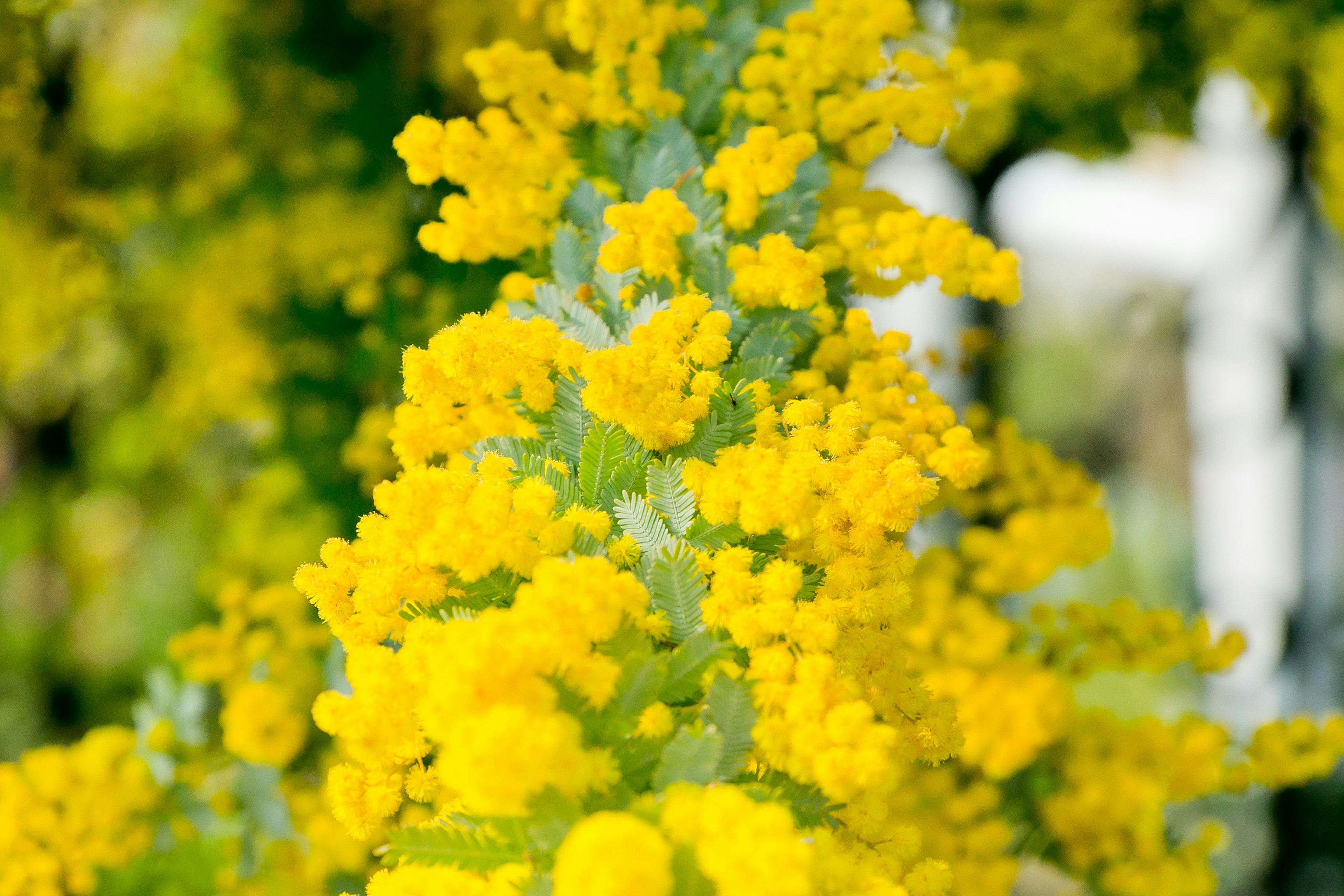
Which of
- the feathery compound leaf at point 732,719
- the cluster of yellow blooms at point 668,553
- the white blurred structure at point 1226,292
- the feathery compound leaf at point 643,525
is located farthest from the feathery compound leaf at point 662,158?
the white blurred structure at point 1226,292

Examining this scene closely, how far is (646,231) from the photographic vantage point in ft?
1.83

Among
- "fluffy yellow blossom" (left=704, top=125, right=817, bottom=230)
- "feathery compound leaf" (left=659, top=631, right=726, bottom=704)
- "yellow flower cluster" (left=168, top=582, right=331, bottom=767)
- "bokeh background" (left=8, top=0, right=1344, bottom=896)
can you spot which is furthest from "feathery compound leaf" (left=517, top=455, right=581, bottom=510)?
"yellow flower cluster" (left=168, top=582, right=331, bottom=767)

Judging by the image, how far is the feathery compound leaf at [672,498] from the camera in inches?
19.3

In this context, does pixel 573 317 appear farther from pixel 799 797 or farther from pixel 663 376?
pixel 799 797

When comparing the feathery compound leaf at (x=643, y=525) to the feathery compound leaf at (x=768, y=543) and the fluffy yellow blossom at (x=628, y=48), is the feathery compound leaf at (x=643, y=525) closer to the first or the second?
the feathery compound leaf at (x=768, y=543)

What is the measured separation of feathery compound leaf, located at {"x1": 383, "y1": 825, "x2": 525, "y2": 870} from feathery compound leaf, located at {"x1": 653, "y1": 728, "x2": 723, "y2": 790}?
73mm

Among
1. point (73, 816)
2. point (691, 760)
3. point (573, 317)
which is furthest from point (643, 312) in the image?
point (73, 816)

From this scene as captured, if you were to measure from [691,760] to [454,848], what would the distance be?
12 cm

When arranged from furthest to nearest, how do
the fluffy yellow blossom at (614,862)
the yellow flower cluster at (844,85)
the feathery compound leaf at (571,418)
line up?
1. the yellow flower cluster at (844,85)
2. the feathery compound leaf at (571,418)
3. the fluffy yellow blossom at (614,862)

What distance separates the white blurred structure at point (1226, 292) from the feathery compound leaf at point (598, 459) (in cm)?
152

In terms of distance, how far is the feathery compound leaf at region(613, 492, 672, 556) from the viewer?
48cm

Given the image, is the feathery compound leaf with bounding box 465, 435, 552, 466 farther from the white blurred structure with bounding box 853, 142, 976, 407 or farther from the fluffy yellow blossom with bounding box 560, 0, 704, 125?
the white blurred structure with bounding box 853, 142, 976, 407

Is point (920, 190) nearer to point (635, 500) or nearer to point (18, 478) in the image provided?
point (635, 500)

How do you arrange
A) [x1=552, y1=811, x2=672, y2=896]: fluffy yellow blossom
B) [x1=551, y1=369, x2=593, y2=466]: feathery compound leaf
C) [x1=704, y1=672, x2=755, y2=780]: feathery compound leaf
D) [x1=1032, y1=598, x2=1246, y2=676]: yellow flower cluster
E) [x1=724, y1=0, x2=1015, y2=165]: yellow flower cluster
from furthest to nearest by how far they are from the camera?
1. [x1=1032, y1=598, x2=1246, y2=676]: yellow flower cluster
2. [x1=724, y1=0, x2=1015, y2=165]: yellow flower cluster
3. [x1=551, y1=369, x2=593, y2=466]: feathery compound leaf
4. [x1=704, y1=672, x2=755, y2=780]: feathery compound leaf
5. [x1=552, y1=811, x2=672, y2=896]: fluffy yellow blossom
